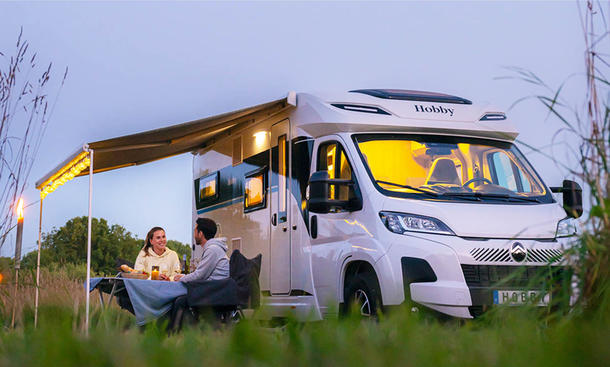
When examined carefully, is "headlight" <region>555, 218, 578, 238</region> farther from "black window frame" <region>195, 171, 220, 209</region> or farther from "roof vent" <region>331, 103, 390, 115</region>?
"black window frame" <region>195, 171, 220, 209</region>

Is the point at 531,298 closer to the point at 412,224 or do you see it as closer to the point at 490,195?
the point at 412,224

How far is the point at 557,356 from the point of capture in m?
1.84

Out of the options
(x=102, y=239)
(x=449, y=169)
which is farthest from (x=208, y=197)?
(x=102, y=239)

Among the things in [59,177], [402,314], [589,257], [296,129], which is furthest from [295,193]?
[402,314]

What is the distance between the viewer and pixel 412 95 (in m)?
7.91

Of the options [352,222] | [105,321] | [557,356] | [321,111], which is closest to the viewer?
[557,356]

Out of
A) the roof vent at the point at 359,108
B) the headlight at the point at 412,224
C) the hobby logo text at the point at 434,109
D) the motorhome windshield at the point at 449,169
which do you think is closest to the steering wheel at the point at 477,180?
the motorhome windshield at the point at 449,169

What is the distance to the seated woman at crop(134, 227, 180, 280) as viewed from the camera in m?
9.81

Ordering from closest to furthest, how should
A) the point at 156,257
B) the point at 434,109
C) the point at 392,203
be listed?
the point at 392,203, the point at 434,109, the point at 156,257

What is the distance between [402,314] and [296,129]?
583 centimetres

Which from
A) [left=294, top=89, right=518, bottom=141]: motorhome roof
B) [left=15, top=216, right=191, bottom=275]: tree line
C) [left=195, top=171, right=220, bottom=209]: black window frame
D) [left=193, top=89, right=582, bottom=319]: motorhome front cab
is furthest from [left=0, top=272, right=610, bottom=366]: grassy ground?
[left=15, top=216, right=191, bottom=275]: tree line

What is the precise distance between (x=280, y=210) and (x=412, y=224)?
7.24 feet

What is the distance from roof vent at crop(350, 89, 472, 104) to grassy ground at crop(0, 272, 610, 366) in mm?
5576

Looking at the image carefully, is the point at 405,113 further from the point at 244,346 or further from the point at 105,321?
the point at 244,346
